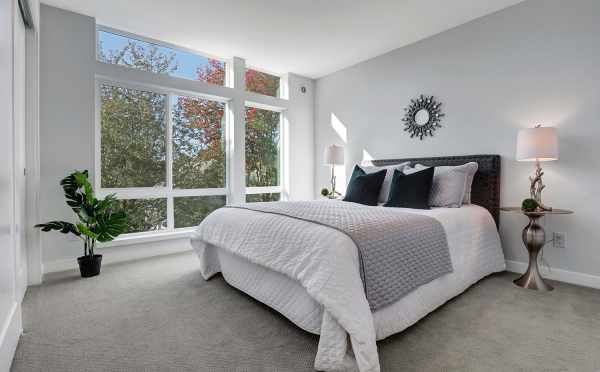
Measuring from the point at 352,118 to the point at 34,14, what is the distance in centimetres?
365

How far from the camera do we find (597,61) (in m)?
2.49

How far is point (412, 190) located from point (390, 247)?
1.29 m

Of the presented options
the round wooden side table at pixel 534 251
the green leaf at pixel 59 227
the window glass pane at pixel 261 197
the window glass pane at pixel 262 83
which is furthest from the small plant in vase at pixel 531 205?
the green leaf at pixel 59 227

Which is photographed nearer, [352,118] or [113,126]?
[113,126]

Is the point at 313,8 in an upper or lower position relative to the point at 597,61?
upper

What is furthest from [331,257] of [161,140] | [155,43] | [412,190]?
[155,43]

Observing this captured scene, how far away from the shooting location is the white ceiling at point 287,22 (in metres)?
2.93

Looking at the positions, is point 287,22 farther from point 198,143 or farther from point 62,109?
point 62,109

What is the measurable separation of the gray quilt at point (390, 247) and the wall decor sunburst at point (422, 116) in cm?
177

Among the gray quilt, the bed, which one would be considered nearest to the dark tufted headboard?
the bed

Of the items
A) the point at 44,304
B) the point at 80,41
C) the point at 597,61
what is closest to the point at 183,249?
the point at 44,304

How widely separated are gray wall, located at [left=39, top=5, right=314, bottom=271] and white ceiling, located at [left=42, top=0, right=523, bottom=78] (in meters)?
0.23

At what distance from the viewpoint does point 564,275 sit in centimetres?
266

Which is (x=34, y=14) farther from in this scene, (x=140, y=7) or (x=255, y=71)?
(x=255, y=71)
